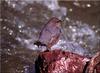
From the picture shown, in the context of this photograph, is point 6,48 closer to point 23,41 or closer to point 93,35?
point 23,41

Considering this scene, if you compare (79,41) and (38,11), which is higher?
(38,11)

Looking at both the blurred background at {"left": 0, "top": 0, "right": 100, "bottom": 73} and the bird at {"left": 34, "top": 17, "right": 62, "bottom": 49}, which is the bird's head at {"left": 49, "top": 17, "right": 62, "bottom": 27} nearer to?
the bird at {"left": 34, "top": 17, "right": 62, "bottom": 49}

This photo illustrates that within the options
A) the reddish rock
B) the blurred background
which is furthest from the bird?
the blurred background

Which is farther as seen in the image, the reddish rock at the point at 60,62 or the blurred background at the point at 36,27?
the blurred background at the point at 36,27

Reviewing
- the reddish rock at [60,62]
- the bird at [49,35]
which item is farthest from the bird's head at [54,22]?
the reddish rock at [60,62]

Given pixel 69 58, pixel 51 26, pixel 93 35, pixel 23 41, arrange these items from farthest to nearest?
1. pixel 93 35
2. pixel 23 41
3. pixel 51 26
4. pixel 69 58

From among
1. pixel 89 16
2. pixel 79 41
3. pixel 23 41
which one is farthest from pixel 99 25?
pixel 23 41

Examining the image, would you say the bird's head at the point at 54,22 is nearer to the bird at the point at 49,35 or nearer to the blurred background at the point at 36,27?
the bird at the point at 49,35
